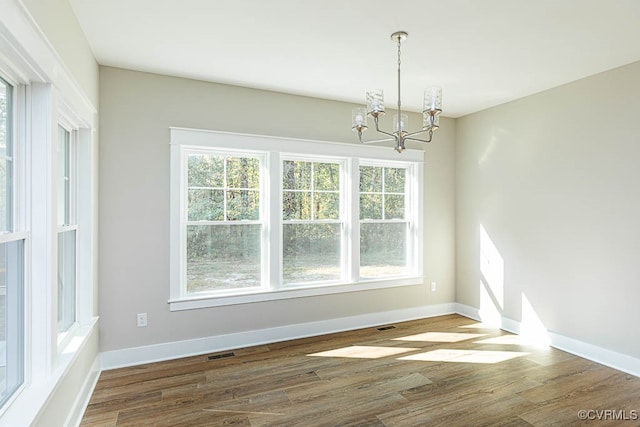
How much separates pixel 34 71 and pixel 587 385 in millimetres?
4230

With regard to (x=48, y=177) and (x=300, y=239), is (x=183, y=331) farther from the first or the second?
(x=48, y=177)

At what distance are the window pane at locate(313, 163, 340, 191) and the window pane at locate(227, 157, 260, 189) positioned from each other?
697 mm

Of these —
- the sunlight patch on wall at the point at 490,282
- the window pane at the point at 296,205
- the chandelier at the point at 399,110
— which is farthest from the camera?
the sunlight patch on wall at the point at 490,282

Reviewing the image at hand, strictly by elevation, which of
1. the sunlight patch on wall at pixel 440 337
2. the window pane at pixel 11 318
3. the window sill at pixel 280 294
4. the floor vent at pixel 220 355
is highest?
the window pane at pixel 11 318

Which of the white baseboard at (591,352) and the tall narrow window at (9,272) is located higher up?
the tall narrow window at (9,272)

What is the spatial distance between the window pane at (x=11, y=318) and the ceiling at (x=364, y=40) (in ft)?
5.36

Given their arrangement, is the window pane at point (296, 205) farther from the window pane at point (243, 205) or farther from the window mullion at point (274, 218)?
the window pane at point (243, 205)

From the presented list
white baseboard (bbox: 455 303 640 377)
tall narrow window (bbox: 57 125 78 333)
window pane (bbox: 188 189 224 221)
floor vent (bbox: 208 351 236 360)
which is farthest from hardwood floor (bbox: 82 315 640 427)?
window pane (bbox: 188 189 224 221)

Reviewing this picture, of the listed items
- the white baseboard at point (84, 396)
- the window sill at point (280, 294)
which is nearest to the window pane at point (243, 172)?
the window sill at point (280, 294)

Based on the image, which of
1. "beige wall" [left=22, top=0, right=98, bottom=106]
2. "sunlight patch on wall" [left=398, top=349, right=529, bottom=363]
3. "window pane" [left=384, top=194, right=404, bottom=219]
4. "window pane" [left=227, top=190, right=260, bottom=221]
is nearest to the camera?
"beige wall" [left=22, top=0, right=98, bottom=106]

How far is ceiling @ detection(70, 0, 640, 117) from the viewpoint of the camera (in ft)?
7.63

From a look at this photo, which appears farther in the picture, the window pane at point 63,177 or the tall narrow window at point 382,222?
the tall narrow window at point 382,222

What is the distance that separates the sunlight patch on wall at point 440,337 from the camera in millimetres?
3941

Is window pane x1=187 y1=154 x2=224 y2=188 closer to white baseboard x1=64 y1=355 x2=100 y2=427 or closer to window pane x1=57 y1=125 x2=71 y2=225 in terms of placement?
window pane x1=57 y1=125 x2=71 y2=225
